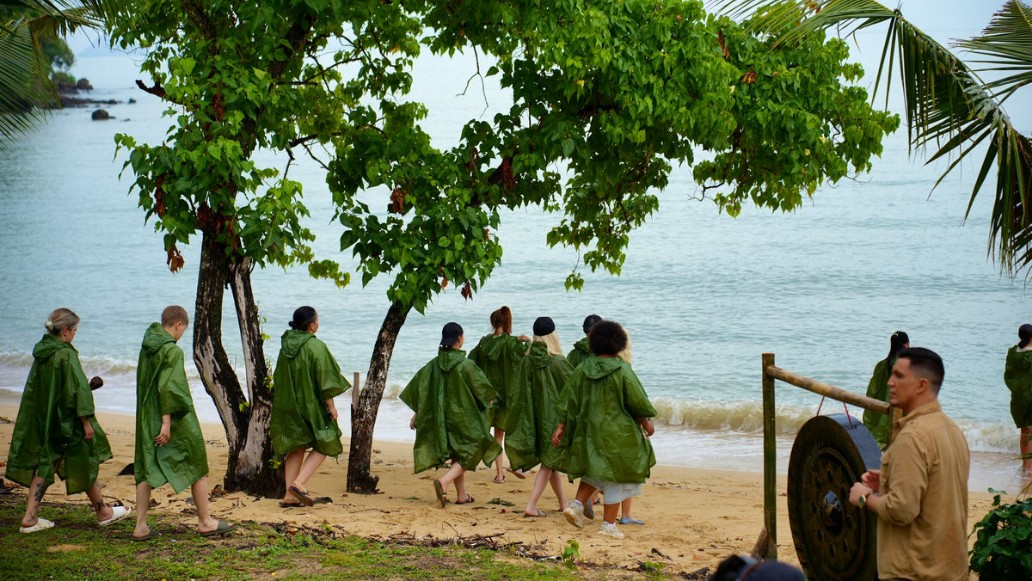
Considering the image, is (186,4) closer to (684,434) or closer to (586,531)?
(586,531)

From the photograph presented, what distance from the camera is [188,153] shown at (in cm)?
859

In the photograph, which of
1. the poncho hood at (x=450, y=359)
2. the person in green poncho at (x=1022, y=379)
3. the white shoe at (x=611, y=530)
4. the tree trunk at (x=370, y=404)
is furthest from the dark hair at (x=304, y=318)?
the person in green poncho at (x=1022, y=379)

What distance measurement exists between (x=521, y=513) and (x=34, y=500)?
13.4 feet

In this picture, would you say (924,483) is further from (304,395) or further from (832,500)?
(304,395)

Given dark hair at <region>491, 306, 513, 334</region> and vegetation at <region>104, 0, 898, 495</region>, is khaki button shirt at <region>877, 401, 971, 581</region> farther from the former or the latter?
dark hair at <region>491, 306, 513, 334</region>

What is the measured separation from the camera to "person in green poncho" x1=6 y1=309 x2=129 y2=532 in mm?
8297

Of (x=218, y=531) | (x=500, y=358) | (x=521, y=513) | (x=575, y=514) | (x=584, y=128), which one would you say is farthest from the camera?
(x=500, y=358)

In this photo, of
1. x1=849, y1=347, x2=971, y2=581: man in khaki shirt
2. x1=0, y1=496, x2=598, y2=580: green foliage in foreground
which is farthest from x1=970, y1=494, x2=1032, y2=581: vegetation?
x1=0, y1=496, x2=598, y2=580: green foliage in foreground

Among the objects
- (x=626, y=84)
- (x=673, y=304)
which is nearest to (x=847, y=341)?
(x=673, y=304)

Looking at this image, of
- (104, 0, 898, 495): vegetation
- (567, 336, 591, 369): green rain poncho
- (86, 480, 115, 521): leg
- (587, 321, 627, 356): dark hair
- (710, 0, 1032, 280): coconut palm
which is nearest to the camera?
(710, 0, 1032, 280): coconut palm

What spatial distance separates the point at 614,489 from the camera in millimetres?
8680

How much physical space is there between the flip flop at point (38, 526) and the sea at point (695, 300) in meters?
4.09

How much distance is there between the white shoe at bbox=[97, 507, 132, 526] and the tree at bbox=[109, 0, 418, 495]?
4.55 ft

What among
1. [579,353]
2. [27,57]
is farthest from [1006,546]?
[27,57]
